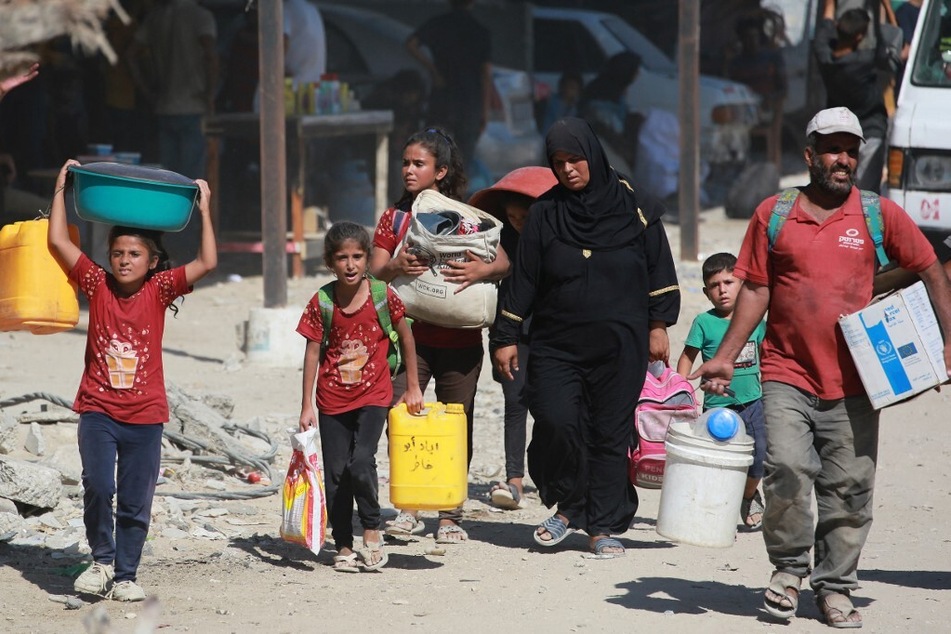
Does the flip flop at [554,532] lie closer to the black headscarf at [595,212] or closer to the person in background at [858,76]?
the black headscarf at [595,212]

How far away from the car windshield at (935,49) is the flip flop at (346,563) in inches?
256

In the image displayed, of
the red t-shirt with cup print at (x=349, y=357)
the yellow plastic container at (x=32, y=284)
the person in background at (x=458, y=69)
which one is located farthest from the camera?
the person in background at (x=458, y=69)

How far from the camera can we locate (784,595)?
16.2 feet

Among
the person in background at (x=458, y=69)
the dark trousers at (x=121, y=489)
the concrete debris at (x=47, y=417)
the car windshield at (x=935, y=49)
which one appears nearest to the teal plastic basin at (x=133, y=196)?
the dark trousers at (x=121, y=489)

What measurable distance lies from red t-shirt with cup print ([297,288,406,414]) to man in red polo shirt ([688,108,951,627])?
1.45 meters

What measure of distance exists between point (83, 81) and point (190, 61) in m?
2.00

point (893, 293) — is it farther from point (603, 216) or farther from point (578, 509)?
point (578, 509)

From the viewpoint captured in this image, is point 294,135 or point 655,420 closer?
point 655,420

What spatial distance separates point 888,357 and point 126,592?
279 centimetres

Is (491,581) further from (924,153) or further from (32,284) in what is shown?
(924,153)

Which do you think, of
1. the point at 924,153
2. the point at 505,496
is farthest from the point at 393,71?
the point at 505,496

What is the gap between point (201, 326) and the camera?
38.2 feet

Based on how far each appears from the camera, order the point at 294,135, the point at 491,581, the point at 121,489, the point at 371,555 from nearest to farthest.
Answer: the point at 121,489, the point at 491,581, the point at 371,555, the point at 294,135

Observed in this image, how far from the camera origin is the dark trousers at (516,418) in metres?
6.90
